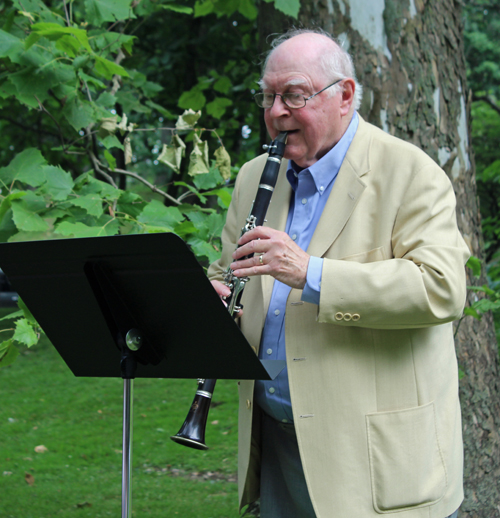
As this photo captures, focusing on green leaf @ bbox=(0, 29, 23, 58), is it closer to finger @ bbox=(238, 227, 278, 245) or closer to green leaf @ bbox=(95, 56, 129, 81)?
green leaf @ bbox=(95, 56, 129, 81)

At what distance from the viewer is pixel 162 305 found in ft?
5.46

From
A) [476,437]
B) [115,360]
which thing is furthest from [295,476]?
[476,437]

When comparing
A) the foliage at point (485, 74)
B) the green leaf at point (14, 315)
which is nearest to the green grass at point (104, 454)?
the green leaf at point (14, 315)

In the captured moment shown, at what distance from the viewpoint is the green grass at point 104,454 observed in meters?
4.06

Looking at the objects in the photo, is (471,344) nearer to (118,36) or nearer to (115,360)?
(115,360)

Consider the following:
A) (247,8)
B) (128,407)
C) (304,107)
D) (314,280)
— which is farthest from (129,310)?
(247,8)

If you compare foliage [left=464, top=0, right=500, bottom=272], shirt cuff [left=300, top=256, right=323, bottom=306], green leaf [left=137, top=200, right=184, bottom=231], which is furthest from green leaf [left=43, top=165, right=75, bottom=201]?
foliage [left=464, top=0, right=500, bottom=272]

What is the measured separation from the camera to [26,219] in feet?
9.17

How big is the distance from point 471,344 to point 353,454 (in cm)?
172

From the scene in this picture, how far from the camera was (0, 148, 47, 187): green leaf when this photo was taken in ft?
9.64

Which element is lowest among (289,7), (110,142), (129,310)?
(129,310)

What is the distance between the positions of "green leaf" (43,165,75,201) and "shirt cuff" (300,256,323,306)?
1535 mm

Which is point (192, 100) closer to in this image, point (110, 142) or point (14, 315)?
point (110, 142)

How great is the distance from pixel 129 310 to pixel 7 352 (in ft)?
4.11
